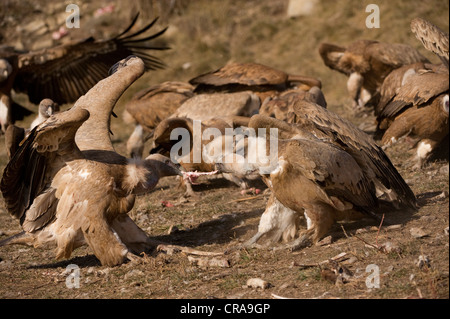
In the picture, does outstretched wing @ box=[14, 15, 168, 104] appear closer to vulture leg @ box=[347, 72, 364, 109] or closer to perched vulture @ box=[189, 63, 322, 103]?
perched vulture @ box=[189, 63, 322, 103]

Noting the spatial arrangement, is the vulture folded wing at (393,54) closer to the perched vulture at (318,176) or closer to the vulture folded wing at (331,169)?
the perched vulture at (318,176)

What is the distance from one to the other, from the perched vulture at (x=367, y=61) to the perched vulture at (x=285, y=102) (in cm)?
152

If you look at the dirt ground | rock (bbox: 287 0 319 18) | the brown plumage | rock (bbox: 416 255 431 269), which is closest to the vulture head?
the brown plumage

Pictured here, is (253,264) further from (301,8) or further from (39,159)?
(301,8)

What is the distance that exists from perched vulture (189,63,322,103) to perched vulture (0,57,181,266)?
11.7ft

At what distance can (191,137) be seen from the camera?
7.60m

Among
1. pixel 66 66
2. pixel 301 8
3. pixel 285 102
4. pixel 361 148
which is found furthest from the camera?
pixel 301 8

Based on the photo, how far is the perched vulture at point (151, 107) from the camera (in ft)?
30.4

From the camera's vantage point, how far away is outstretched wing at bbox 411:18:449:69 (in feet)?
15.9

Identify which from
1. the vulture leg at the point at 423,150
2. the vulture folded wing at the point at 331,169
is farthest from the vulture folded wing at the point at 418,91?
the vulture folded wing at the point at 331,169

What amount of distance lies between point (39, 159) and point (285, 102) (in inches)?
143

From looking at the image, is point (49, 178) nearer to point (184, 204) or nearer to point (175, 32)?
point (184, 204)

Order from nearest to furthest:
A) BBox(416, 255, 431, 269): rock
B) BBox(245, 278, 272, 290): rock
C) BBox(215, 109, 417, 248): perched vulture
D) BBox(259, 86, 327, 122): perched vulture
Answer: BBox(416, 255, 431, 269): rock → BBox(245, 278, 272, 290): rock → BBox(215, 109, 417, 248): perched vulture → BBox(259, 86, 327, 122): perched vulture

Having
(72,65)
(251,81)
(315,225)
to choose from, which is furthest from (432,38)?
(72,65)
